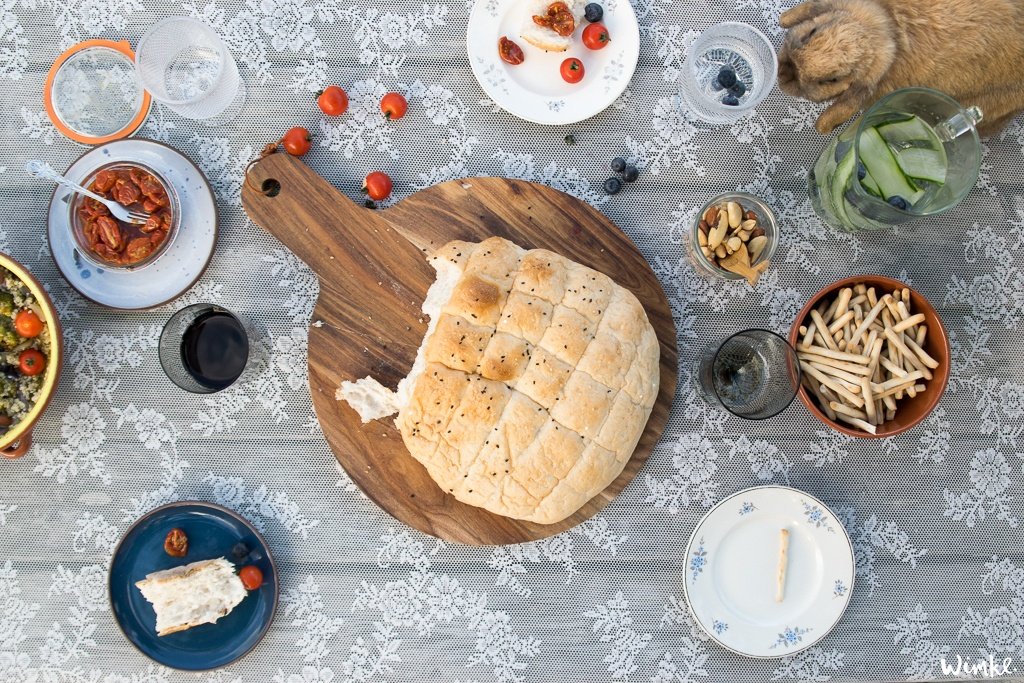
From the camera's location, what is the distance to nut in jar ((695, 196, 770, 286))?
285 cm

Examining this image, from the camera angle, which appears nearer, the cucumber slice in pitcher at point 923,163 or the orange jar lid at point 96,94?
the cucumber slice in pitcher at point 923,163

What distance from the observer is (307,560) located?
9.90ft

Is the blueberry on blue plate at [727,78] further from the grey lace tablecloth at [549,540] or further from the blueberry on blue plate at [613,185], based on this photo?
the blueberry on blue plate at [613,185]

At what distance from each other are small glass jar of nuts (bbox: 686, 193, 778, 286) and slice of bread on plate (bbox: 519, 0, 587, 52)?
3.04ft

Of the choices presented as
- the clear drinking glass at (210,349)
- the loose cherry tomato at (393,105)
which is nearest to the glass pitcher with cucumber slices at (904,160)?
the loose cherry tomato at (393,105)

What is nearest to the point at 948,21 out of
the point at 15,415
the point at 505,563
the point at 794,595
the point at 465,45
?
the point at 465,45

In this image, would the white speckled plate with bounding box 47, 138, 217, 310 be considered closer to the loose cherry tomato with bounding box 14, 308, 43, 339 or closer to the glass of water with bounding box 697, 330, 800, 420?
the loose cherry tomato with bounding box 14, 308, 43, 339

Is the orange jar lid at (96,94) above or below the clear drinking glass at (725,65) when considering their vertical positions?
above

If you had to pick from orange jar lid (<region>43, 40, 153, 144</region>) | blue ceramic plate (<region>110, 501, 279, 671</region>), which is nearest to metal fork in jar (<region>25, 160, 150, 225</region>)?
orange jar lid (<region>43, 40, 153, 144</region>)

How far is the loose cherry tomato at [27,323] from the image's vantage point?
271cm

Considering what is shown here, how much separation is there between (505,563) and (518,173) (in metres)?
1.70

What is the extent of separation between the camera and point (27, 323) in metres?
2.71

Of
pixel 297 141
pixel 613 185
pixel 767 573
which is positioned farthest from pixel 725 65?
pixel 767 573

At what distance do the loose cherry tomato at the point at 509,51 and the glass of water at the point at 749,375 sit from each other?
1476 millimetres
